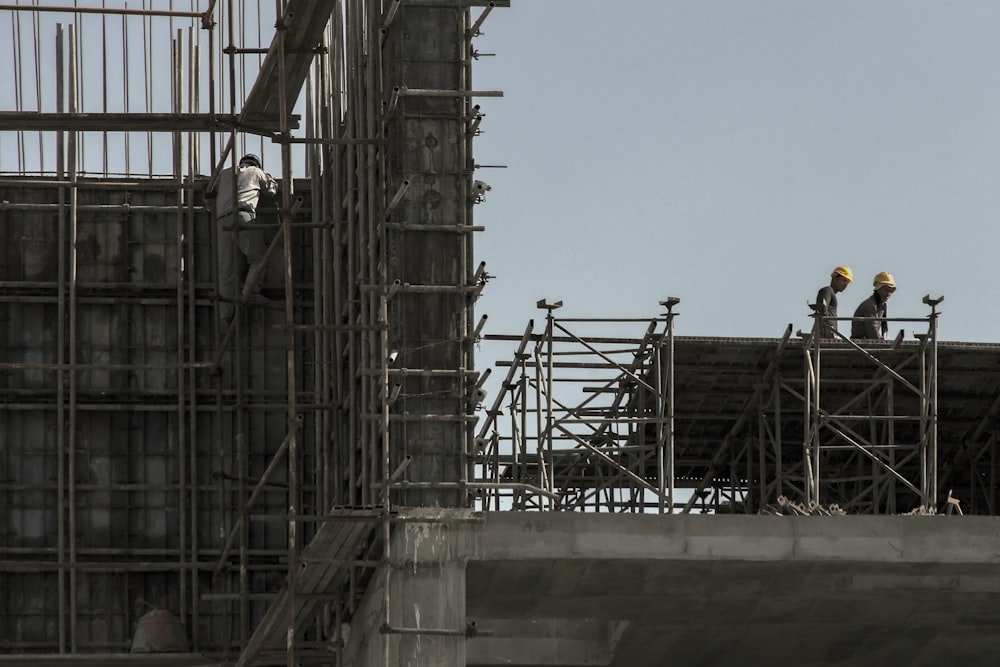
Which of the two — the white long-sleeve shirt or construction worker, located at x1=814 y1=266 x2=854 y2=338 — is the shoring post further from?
the white long-sleeve shirt

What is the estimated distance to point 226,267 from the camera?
1126 inches

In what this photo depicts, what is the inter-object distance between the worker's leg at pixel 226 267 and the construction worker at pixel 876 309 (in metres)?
8.58

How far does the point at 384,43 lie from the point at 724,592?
282 inches

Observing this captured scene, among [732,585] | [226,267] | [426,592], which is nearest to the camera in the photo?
[426,592]

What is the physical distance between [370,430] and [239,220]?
15.3ft

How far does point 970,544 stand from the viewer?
24.2 meters

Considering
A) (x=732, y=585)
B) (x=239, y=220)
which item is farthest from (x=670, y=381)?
(x=239, y=220)

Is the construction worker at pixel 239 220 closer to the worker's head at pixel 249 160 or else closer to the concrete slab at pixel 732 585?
the worker's head at pixel 249 160

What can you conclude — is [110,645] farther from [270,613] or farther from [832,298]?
[832,298]

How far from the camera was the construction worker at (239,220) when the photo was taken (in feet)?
91.0

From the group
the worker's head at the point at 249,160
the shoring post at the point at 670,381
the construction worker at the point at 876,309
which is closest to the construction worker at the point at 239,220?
the worker's head at the point at 249,160

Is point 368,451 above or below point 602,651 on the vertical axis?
above

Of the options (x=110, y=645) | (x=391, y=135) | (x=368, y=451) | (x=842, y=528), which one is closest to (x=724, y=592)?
(x=842, y=528)

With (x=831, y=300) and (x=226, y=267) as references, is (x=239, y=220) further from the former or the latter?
(x=831, y=300)
